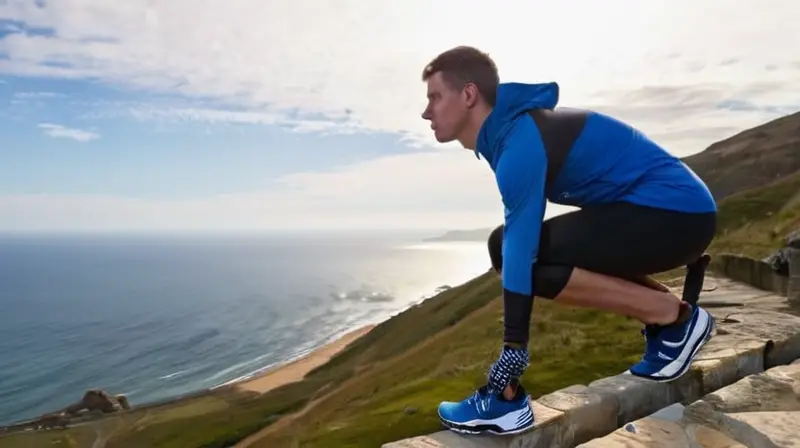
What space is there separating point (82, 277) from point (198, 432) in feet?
578

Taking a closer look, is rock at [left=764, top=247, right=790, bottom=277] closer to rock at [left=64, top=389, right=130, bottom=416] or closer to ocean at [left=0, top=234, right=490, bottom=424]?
rock at [left=64, top=389, right=130, bottom=416]

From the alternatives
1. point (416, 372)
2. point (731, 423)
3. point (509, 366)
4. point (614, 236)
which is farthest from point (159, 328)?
point (731, 423)

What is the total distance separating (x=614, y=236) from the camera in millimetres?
3668

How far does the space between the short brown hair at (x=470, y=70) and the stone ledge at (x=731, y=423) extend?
2.31 metres

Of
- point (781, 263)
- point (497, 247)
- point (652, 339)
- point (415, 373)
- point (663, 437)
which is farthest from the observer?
point (415, 373)

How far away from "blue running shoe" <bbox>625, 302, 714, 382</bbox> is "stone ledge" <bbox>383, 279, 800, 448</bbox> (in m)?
0.11

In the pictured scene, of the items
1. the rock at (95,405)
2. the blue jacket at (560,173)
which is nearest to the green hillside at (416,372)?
the blue jacket at (560,173)

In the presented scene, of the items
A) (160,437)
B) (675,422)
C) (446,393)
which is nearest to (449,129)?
(675,422)

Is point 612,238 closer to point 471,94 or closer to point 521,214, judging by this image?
point 521,214

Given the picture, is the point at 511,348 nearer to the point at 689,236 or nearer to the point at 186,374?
the point at 689,236

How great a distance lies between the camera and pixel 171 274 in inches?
7692

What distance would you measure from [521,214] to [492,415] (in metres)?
1.27

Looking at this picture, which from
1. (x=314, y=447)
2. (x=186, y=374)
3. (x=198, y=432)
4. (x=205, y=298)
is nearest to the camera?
(x=314, y=447)

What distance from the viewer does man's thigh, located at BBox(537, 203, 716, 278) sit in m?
3.67
